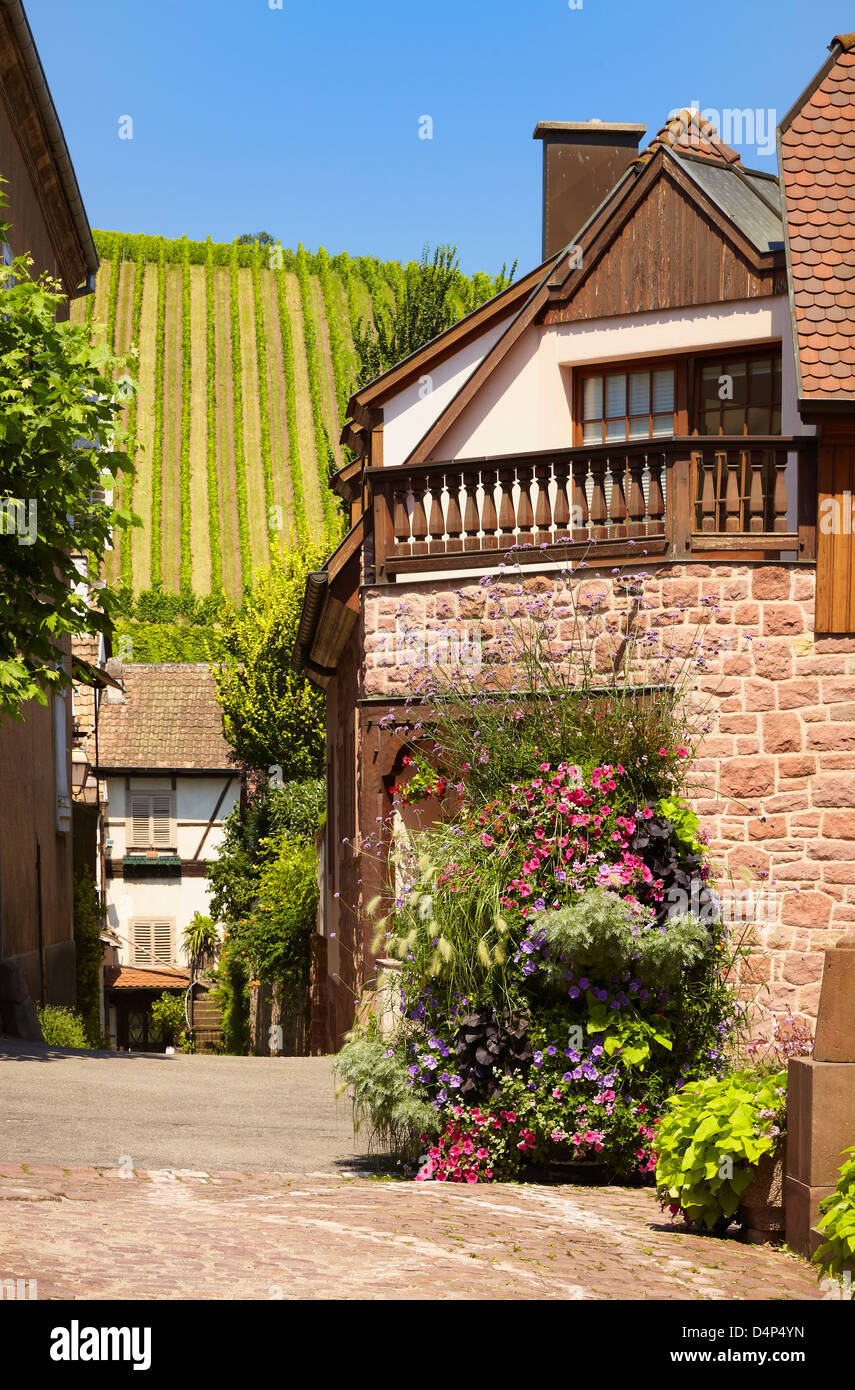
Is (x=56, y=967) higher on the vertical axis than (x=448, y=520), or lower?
lower

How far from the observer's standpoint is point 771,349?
1375 cm

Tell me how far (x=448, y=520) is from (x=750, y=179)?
599 cm

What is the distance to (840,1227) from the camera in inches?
219

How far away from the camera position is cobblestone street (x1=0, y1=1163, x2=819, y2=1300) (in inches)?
212

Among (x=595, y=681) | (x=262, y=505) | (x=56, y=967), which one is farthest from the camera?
(x=262, y=505)

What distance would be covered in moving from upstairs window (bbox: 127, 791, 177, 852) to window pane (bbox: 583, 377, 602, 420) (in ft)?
99.0

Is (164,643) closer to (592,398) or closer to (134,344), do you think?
(134,344)

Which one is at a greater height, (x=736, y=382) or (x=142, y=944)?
(x=736, y=382)

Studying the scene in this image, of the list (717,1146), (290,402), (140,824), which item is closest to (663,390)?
(717,1146)

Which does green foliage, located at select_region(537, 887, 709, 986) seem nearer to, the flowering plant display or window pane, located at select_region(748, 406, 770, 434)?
the flowering plant display

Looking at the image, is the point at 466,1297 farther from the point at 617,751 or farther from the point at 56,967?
the point at 56,967

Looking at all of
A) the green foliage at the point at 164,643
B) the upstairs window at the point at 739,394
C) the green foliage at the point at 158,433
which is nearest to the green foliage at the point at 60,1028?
the upstairs window at the point at 739,394

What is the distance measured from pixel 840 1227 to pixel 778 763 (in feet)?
16.9
